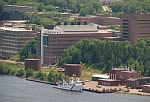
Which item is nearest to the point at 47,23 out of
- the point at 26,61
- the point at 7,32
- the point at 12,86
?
the point at 7,32

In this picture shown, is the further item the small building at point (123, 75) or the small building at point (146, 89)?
the small building at point (123, 75)

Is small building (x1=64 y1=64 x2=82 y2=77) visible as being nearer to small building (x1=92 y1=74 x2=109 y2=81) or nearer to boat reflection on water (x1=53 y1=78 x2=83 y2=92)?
small building (x1=92 y1=74 x2=109 y2=81)

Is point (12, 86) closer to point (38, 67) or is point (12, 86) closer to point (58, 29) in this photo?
point (38, 67)

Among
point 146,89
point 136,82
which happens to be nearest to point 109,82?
point 136,82

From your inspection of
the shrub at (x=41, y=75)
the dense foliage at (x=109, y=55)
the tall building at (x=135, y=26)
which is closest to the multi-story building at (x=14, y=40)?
the dense foliage at (x=109, y=55)

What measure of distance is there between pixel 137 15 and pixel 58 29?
17.9ft

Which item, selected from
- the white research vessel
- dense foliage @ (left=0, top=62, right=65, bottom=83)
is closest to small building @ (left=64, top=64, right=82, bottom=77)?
dense foliage @ (left=0, top=62, right=65, bottom=83)

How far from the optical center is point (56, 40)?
8425 cm

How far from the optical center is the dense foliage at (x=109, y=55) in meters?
76.9

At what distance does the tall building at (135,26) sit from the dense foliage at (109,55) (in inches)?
117

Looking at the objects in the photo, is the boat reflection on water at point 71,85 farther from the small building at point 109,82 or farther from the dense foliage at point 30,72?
the dense foliage at point 30,72

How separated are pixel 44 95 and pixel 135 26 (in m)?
20.7

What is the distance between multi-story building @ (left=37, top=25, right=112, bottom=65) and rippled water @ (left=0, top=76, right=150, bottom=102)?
11184 mm

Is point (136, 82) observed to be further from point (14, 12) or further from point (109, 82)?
point (14, 12)
